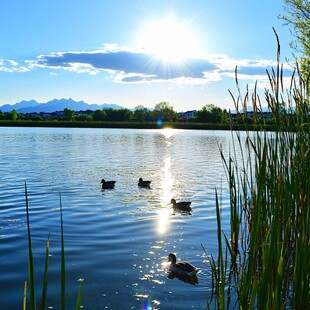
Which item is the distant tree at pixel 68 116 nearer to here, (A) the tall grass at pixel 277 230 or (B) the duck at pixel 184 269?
(B) the duck at pixel 184 269

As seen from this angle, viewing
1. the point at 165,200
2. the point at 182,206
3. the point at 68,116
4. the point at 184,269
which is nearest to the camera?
the point at 184,269

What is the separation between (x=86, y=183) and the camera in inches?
798

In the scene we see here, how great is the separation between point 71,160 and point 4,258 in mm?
21539

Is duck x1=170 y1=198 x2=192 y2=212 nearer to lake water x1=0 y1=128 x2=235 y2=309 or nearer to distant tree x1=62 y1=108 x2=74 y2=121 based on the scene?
lake water x1=0 y1=128 x2=235 y2=309

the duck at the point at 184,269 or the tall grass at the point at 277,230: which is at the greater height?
the tall grass at the point at 277,230

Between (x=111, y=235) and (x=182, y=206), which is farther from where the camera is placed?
(x=182, y=206)

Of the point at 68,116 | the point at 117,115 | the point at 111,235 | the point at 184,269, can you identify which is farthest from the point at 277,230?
the point at 117,115

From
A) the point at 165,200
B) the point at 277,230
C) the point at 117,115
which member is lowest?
the point at 165,200

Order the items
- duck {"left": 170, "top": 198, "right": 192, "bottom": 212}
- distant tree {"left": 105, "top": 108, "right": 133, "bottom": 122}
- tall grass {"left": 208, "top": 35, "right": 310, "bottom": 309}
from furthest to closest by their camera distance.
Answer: distant tree {"left": 105, "top": 108, "right": 133, "bottom": 122}
duck {"left": 170, "top": 198, "right": 192, "bottom": 212}
tall grass {"left": 208, "top": 35, "right": 310, "bottom": 309}

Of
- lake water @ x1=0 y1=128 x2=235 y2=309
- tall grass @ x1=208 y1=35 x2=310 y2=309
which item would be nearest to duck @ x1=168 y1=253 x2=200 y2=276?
lake water @ x1=0 y1=128 x2=235 y2=309

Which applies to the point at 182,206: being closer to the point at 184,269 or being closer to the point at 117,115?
the point at 184,269

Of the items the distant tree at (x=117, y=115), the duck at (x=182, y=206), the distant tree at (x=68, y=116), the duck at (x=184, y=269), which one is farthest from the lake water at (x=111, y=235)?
the distant tree at (x=117, y=115)

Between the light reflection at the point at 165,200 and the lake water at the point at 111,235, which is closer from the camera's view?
the lake water at the point at 111,235

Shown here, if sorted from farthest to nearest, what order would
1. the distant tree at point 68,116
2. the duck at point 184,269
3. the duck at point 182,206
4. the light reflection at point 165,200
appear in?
the distant tree at point 68,116 → the duck at point 182,206 → the light reflection at point 165,200 → the duck at point 184,269
